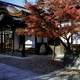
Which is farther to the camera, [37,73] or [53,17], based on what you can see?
[53,17]

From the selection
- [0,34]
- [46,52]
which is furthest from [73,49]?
[0,34]

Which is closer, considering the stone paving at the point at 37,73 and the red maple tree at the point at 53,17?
the stone paving at the point at 37,73

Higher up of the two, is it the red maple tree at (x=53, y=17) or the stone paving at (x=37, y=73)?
the red maple tree at (x=53, y=17)

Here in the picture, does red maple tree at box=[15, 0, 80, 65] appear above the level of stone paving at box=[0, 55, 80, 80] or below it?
above

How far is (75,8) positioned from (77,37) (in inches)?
193

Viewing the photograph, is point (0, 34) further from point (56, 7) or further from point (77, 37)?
point (56, 7)

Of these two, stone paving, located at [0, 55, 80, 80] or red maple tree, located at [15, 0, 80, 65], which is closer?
stone paving, located at [0, 55, 80, 80]

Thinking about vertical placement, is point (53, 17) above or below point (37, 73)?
above

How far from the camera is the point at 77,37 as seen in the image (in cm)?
1791

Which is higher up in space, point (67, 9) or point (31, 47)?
point (67, 9)

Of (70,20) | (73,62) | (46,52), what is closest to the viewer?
(70,20)

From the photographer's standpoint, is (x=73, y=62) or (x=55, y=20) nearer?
(x=55, y=20)

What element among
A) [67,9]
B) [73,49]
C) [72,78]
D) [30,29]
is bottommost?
[72,78]

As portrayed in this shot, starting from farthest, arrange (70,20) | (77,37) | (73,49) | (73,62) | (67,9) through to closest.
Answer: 1. (77,37)
2. (73,49)
3. (73,62)
4. (70,20)
5. (67,9)
